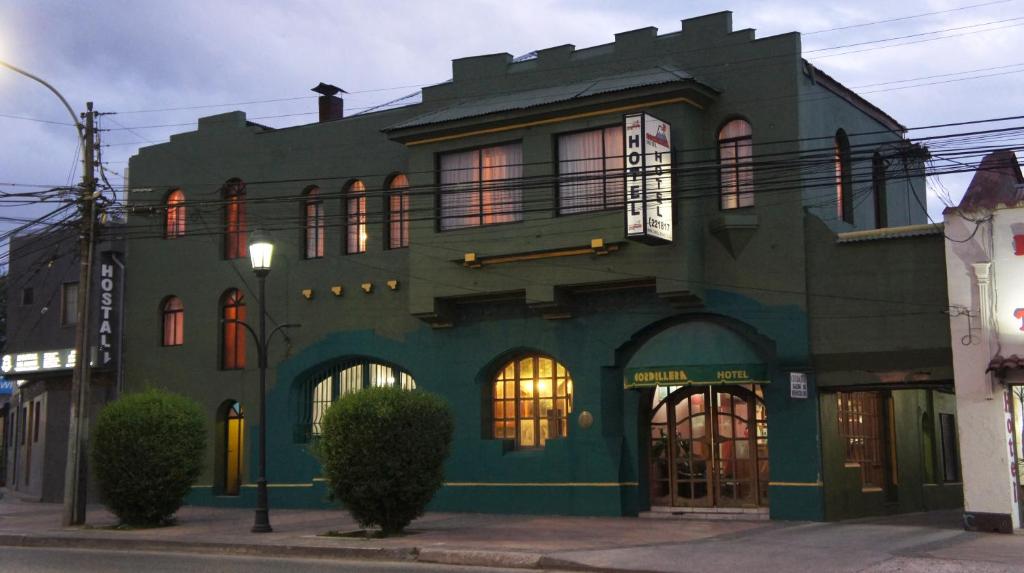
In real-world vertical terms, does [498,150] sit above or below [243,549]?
above

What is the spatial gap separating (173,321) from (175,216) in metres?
2.88

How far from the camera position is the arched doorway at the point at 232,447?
1199 inches

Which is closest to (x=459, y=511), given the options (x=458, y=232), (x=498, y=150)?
(x=458, y=232)

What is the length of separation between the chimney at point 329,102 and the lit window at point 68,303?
29.4ft

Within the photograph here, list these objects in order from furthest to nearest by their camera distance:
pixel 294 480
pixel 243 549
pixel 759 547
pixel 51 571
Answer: pixel 294 480, pixel 243 549, pixel 759 547, pixel 51 571

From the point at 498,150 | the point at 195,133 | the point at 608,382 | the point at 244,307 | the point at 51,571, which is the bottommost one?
the point at 51,571

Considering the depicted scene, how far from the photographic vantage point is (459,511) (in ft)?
86.2

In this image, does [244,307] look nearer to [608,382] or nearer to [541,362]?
[541,362]

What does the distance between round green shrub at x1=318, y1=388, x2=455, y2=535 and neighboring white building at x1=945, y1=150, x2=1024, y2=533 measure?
9317 mm

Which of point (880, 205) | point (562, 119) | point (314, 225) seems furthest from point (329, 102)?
point (880, 205)

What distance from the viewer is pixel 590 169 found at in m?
24.5

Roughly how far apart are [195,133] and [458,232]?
9.97 meters

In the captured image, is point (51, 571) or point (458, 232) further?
point (458, 232)

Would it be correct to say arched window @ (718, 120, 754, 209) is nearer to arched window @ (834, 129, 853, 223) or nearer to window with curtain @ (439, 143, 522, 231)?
arched window @ (834, 129, 853, 223)
